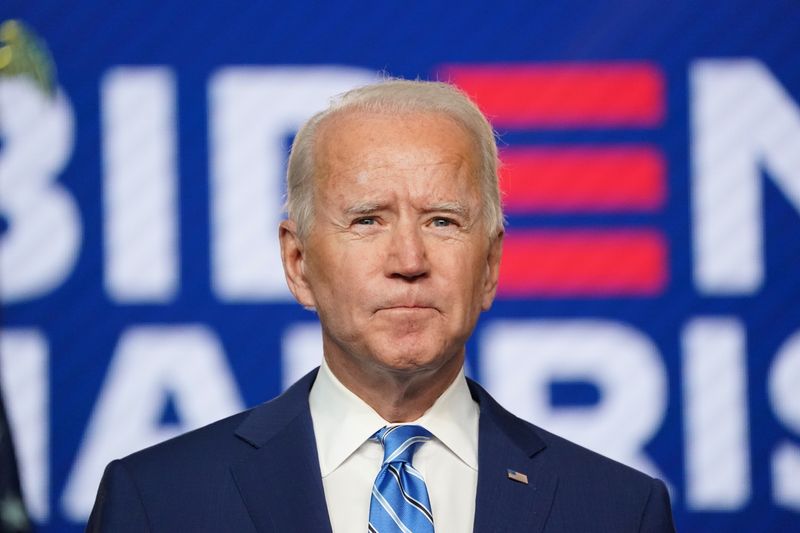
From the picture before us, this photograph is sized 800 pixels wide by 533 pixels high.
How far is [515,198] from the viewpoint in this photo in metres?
3.76

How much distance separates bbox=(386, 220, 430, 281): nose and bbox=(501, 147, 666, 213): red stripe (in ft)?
6.44

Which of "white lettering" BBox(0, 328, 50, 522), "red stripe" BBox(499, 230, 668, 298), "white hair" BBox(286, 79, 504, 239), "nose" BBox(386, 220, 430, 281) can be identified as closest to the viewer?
"nose" BBox(386, 220, 430, 281)

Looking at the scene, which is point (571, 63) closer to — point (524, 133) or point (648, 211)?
point (524, 133)

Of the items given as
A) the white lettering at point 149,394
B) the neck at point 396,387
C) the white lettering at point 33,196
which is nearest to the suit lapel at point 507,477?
the neck at point 396,387

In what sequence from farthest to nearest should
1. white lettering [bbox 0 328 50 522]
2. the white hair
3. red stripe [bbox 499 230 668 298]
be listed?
1. red stripe [bbox 499 230 668 298]
2. white lettering [bbox 0 328 50 522]
3. the white hair

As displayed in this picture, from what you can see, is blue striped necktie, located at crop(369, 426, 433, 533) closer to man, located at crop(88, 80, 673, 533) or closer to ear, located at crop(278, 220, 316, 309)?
man, located at crop(88, 80, 673, 533)

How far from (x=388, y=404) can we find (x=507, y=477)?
0.19 m

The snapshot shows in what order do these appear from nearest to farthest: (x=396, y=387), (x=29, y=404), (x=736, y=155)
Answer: (x=396, y=387) < (x=29, y=404) < (x=736, y=155)

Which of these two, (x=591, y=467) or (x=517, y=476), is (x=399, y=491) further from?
→ (x=591, y=467)

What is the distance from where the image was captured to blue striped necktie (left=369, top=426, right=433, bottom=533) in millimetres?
1781

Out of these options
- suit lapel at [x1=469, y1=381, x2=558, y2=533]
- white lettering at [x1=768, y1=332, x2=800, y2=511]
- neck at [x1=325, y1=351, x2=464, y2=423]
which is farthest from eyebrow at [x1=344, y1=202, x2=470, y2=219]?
white lettering at [x1=768, y1=332, x2=800, y2=511]

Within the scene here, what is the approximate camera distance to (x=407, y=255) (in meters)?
1.77

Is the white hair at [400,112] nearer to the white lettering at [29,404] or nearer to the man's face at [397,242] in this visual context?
the man's face at [397,242]

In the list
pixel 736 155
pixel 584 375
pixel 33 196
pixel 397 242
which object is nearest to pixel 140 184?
pixel 33 196
